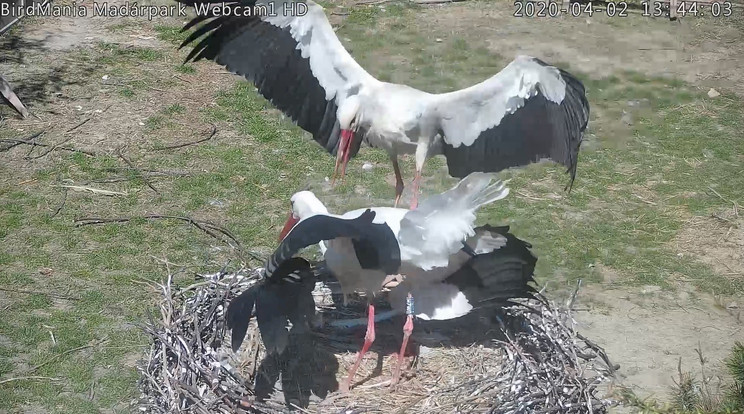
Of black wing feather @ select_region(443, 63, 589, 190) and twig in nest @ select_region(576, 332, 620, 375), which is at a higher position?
black wing feather @ select_region(443, 63, 589, 190)

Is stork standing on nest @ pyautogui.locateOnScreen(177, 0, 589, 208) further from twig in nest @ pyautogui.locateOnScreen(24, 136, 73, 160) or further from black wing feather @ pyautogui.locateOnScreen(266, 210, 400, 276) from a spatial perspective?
twig in nest @ pyautogui.locateOnScreen(24, 136, 73, 160)

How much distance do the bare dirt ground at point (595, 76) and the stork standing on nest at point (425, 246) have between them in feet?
3.12

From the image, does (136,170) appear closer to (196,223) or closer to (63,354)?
(196,223)

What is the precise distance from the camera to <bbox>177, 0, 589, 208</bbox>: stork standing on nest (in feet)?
16.2

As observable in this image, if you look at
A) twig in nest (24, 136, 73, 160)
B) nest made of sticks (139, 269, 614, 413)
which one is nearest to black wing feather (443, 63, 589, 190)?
nest made of sticks (139, 269, 614, 413)

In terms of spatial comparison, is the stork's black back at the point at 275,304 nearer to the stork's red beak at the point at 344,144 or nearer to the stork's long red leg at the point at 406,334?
the stork's long red leg at the point at 406,334

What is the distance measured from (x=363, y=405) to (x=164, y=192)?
2497mm

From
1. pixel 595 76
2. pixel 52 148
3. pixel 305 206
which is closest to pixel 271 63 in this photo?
pixel 305 206

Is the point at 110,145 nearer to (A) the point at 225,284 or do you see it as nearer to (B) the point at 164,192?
(B) the point at 164,192

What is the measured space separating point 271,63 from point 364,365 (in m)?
1.73

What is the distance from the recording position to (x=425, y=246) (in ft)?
15.0
